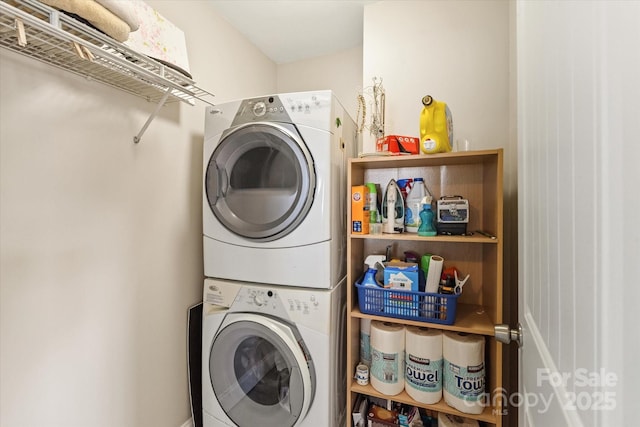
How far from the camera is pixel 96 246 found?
1.13 metres

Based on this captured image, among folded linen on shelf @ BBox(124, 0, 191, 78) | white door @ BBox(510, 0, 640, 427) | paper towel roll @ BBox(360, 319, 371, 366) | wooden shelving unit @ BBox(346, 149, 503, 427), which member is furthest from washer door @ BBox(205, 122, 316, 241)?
white door @ BBox(510, 0, 640, 427)

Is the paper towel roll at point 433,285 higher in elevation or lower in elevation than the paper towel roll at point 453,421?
higher

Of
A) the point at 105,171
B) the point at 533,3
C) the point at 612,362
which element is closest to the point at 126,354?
the point at 105,171

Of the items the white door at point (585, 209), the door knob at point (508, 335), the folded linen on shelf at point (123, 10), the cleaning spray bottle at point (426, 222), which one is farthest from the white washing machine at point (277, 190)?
the white door at point (585, 209)

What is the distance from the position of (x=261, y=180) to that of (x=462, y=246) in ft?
3.78

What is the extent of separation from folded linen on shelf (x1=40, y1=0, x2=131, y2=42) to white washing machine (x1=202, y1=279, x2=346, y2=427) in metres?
1.10

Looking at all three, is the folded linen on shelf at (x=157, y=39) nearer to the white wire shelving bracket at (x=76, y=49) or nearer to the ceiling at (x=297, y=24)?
the white wire shelving bracket at (x=76, y=49)

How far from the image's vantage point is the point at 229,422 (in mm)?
1407

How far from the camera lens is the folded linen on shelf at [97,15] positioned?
2.44ft

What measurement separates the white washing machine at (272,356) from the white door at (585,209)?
2.76 feet

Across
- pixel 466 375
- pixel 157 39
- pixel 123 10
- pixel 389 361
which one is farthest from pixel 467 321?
pixel 157 39

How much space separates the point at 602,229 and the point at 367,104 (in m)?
1.61

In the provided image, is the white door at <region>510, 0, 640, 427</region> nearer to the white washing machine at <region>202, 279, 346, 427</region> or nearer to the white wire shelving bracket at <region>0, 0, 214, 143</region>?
the white washing machine at <region>202, 279, 346, 427</region>

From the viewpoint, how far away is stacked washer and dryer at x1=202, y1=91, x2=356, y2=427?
1.25 metres
